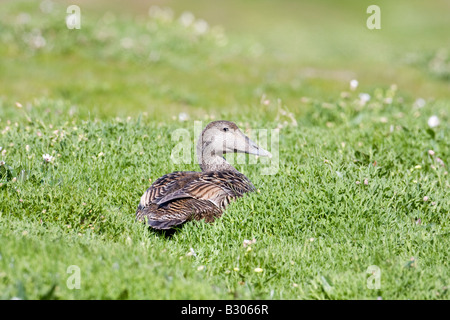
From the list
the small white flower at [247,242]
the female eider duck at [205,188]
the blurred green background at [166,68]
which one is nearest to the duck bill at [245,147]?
the female eider duck at [205,188]

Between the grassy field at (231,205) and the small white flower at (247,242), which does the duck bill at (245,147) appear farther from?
the small white flower at (247,242)

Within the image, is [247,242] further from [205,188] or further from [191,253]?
[205,188]

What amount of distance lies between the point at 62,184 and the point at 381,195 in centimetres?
312

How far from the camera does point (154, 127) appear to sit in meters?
7.44

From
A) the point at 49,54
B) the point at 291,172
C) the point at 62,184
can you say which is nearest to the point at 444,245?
the point at 291,172

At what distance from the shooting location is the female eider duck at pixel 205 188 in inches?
198

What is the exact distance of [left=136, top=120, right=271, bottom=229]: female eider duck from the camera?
16.5ft

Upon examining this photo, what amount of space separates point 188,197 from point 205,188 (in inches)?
9.6

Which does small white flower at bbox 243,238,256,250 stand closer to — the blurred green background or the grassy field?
the grassy field

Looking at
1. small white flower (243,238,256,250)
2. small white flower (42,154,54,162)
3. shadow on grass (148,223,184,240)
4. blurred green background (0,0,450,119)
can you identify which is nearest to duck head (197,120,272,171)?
shadow on grass (148,223,184,240)

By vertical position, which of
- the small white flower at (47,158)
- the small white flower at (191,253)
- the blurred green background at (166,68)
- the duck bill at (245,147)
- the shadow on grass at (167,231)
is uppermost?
the blurred green background at (166,68)

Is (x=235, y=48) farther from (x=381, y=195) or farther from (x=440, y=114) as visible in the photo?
(x=381, y=195)

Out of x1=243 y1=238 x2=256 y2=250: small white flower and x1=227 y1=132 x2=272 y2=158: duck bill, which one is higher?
x1=227 y1=132 x2=272 y2=158: duck bill

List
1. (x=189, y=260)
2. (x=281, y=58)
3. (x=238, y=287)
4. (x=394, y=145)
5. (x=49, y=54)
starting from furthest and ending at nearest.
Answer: (x=281, y=58) < (x=49, y=54) < (x=394, y=145) < (x=189, y=260) < (x=238, y=287)
